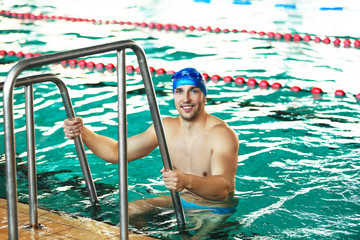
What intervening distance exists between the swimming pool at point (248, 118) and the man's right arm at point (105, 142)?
460mm

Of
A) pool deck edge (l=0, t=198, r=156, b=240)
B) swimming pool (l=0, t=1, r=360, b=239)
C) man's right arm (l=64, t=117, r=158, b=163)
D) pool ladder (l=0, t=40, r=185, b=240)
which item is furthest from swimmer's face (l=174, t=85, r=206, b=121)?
pool deck edge (l=0, t=198, r=156, b=240)

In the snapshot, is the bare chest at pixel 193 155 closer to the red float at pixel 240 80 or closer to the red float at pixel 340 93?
the red float at pixel 340 93

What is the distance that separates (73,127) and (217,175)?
917mm

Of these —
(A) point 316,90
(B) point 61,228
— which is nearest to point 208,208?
(B) point 61,228

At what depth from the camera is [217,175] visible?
3.28 metres

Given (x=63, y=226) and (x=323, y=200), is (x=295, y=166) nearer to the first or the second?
(x=323, y=200)

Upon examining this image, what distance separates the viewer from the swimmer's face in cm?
348

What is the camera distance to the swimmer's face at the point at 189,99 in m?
3.48

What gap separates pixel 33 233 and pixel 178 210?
2.70ft

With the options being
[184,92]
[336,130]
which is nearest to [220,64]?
[336,130]

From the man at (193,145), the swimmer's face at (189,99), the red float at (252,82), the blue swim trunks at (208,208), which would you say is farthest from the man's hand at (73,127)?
the red float at (252,82)

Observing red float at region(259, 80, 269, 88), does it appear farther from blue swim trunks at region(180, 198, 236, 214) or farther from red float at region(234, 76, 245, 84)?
blue swim trunks at region(180, 198, 236, 214)

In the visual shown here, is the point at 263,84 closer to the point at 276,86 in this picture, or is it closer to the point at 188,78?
the point at 276,86

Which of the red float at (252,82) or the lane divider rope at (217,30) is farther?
the lane divider rope at (217,30)
